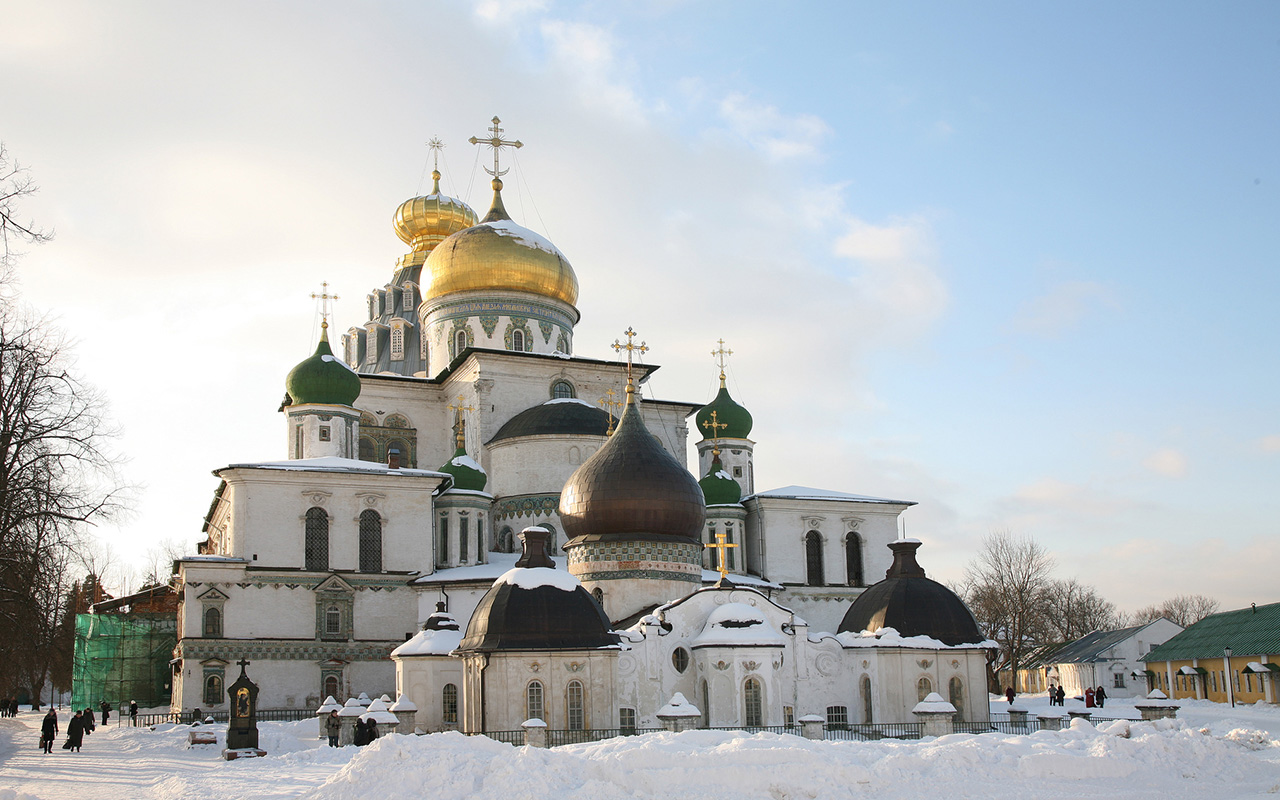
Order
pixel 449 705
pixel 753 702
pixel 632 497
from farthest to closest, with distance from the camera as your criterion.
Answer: pixel 632 497 → pixel 449 705 → pixel 753 702

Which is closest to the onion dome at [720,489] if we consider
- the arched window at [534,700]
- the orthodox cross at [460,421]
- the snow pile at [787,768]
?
the orthodox cross at [460,421]

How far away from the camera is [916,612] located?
950 inches

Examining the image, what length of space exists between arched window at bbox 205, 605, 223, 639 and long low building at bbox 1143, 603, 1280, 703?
25.9 m

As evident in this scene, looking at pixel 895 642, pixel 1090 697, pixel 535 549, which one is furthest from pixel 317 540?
pixel 1090 697

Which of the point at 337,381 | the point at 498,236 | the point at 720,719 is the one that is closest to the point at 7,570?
the point at 720,719

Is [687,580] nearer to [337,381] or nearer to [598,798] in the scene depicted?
[598,798]

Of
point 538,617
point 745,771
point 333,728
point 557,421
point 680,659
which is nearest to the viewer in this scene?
point 745,771

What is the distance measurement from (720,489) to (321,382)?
1243 cm

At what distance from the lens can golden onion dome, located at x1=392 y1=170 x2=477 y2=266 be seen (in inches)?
1967

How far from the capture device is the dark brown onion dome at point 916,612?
2391 centimetres

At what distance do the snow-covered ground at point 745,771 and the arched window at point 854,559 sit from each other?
18241mm

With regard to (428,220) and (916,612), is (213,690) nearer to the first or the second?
(916,612)

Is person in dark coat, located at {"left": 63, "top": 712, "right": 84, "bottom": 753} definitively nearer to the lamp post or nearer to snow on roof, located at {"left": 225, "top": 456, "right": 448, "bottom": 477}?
snow on roof, located at {"left": 225, "top": 456, "right": 448, "bottom": 477}

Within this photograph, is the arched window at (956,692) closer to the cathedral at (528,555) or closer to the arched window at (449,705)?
the cathedral at (528,555)
